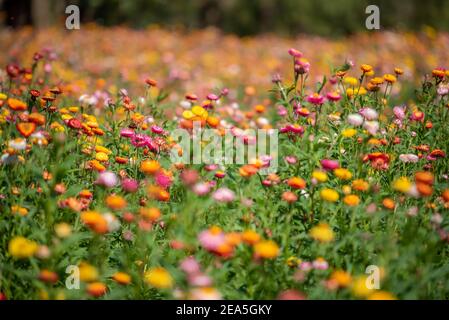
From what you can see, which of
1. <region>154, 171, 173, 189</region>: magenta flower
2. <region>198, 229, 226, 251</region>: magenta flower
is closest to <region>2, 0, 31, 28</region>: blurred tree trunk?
<region>154, 171, 173, 189</region>: magenta flower

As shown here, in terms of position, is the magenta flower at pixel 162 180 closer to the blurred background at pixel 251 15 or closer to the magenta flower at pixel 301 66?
the magenta flower at pixel 301 66

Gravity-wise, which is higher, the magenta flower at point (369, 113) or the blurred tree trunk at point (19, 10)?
the blurred tree trunk at point (19, 10)

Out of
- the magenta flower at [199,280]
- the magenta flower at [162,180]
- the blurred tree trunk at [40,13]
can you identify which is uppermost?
Answer: the blurred tree trunk at [40,13]

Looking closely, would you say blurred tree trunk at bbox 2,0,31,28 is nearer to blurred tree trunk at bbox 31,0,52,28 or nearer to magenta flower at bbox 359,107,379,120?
blurred tree trunk at bbox 31,0,52,28

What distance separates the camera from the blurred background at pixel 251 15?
14289 mm

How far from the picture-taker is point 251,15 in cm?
1573

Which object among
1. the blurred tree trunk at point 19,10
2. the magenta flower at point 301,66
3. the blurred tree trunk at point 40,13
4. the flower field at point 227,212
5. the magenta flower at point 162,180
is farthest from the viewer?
the blurred tree trunk at point 19,10

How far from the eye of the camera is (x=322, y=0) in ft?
51.2

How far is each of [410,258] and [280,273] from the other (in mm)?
601

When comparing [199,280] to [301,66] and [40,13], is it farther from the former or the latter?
[40,13]

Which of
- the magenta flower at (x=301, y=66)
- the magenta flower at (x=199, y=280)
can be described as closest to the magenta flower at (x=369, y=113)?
the magenta flower at (x=301, y=66)

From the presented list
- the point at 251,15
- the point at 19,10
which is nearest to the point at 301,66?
the point at 19,10
